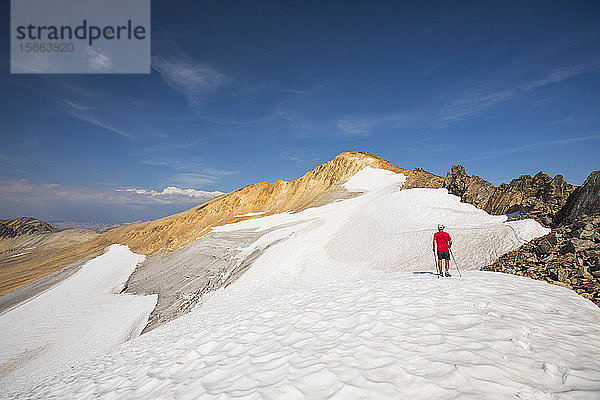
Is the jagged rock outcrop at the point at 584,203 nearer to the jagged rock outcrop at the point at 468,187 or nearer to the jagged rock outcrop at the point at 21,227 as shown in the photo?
the jagged rock outcrop at the point at 468,187

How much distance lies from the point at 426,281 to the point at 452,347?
4.79 meters

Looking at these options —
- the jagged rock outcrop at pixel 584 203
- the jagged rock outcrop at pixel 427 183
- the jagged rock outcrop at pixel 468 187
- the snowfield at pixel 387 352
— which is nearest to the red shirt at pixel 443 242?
the snowfield at pixel 387 352

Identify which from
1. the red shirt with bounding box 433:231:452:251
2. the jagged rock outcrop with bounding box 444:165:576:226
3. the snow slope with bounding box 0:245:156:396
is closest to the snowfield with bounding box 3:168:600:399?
the red shirt with bounding box 433:231:452:251

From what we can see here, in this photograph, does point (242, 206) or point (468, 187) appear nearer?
point (468, 187)

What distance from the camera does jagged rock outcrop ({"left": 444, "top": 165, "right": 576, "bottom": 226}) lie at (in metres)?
13.3

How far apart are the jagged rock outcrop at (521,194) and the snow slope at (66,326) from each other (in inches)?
998

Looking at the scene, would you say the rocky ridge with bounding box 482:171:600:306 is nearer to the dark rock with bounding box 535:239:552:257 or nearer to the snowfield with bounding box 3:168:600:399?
the dark rock with bounding box 535:239:552:257

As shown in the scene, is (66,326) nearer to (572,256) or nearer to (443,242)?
(443,242)

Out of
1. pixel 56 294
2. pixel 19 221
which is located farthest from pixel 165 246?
pixel 19 221

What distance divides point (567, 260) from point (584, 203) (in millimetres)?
5833

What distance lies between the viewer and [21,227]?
9375 centimetres

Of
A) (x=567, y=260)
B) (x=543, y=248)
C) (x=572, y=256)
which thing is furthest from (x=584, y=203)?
(x=567, y=260)

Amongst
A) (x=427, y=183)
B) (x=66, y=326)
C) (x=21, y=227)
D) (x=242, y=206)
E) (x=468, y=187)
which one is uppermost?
(x=427, y=183)

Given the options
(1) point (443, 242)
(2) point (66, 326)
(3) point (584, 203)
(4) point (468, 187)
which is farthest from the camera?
(4) point (468, 187)
